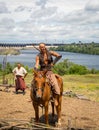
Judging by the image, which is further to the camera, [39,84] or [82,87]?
[82,87]

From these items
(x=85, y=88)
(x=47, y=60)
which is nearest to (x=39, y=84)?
(x=47, y=60)

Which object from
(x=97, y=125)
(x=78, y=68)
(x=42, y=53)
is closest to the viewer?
(x=42, y=53)

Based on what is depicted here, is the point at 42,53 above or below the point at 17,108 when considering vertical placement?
above

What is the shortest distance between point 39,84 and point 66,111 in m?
3.98

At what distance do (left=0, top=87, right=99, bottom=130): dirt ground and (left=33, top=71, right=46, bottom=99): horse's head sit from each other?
1.49 metres

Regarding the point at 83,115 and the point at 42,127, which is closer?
the point at 42,127

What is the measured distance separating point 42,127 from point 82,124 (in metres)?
1.93

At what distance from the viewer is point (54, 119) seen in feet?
36.8

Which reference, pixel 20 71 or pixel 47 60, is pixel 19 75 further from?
pixel 47 60

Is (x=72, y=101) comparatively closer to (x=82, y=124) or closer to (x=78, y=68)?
(x=82, y=124)

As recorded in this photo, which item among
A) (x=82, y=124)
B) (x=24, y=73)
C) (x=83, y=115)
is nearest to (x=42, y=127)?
(x=82, y=124)

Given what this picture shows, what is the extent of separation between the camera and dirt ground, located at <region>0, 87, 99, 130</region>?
10915 mm

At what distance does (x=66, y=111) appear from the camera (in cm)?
1281

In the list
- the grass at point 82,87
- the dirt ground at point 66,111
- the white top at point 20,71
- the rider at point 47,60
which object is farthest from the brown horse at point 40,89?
the white top at point 20,71
